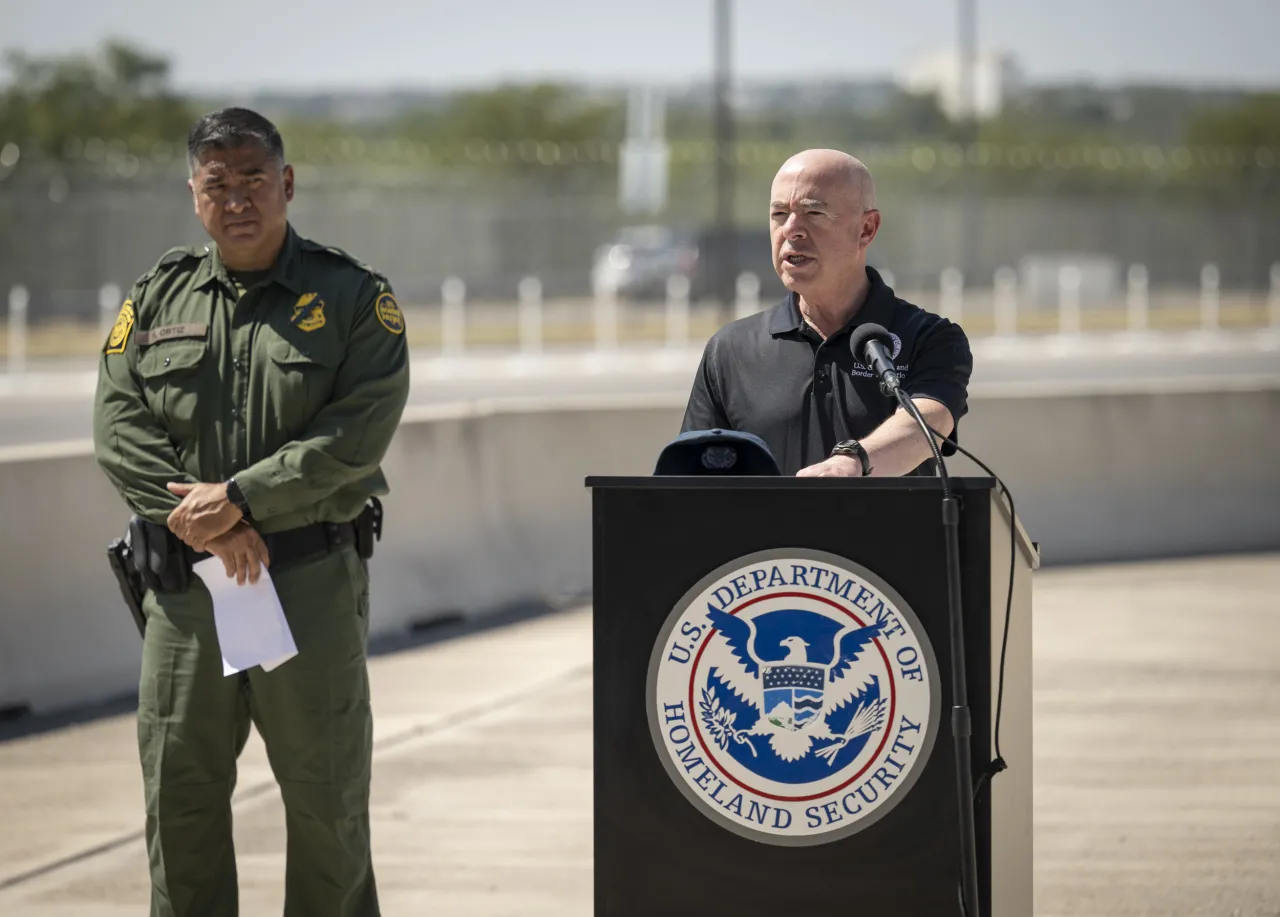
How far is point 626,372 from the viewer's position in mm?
26484

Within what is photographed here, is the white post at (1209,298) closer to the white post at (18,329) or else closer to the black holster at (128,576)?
the white post at (18,329)

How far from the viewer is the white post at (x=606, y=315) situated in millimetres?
33625

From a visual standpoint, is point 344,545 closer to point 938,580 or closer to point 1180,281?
point 938,580

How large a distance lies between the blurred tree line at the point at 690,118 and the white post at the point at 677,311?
1462 centimetres

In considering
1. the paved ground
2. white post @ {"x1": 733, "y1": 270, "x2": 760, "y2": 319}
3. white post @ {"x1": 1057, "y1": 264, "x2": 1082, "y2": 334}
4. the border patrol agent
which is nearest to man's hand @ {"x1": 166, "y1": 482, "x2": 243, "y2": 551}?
the border patrol agent

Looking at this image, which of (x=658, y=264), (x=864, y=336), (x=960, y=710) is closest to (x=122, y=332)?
(x=864, y=336)

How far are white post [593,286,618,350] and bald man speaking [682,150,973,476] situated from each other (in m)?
29.3

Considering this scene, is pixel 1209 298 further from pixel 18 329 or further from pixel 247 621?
pixel 247 621

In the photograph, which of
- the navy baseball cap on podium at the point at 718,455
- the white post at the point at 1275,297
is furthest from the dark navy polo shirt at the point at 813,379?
the white post at the point at 1275,297

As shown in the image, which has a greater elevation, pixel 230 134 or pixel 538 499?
pixel 230 134

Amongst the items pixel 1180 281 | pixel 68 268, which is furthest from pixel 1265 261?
pixel 68 268

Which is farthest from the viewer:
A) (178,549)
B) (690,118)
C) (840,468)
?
(690,118)

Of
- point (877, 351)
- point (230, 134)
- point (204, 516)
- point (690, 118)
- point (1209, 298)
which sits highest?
point (690, 118)

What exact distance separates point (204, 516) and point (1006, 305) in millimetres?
33106
